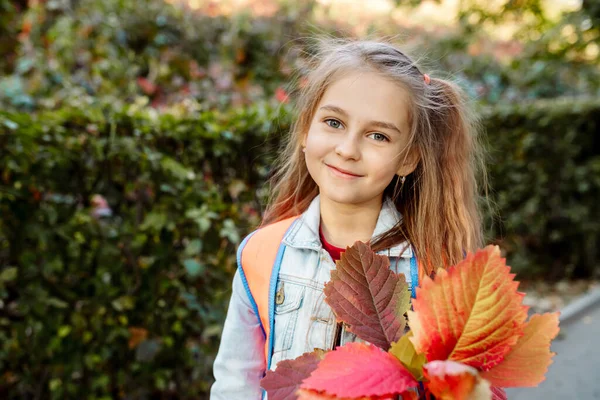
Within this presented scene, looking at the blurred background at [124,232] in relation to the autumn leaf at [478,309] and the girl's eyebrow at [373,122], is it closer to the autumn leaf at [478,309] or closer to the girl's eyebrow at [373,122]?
the girl's eyebrow at [373,122]

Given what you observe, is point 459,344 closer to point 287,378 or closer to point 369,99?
point 287,378

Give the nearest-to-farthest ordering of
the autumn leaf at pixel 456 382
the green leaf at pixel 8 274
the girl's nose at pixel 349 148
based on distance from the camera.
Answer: the autumn leaf at pixel 456 382, the girl's nose at pixel 349 148, the green leaf at pixel 8 274

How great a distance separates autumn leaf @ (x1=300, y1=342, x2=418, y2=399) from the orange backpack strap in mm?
778

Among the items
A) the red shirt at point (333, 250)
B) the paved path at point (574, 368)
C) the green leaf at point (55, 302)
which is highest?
the red shirt at point (333, 250)

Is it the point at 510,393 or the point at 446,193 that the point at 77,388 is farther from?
the point at 510,393

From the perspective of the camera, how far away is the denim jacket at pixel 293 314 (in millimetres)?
1352

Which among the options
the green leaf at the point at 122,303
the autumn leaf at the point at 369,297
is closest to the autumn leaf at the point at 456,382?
the autumn leaf at the point at 369,297

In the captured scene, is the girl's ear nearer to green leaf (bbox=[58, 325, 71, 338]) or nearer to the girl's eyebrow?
the girl's eyebrow

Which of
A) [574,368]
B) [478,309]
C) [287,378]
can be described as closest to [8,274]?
[287,378]

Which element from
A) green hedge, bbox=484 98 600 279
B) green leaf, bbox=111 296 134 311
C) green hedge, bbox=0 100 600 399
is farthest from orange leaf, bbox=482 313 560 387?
green hedge, bbox=484 98 600 279

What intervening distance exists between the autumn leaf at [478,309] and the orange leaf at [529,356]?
14 mm

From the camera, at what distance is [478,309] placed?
0.60 metres

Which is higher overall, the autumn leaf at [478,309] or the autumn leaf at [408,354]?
the autumn leaf at [478,309]

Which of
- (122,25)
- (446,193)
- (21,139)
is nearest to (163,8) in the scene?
(122,25)
